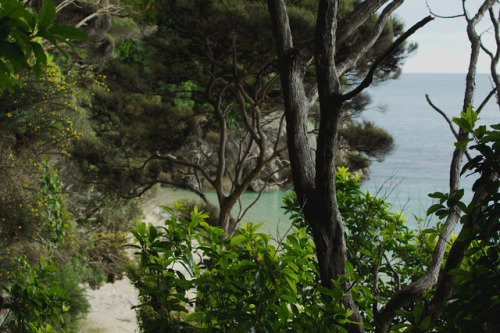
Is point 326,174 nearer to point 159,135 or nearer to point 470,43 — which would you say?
point 470,43

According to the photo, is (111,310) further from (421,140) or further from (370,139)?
(421,140)

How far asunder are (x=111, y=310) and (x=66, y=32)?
5914 mm

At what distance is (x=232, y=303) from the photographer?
122 cm

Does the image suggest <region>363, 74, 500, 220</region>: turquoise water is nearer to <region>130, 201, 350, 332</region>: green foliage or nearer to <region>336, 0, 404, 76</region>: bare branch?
<region>336, 0, 404, 76</region>: bare branch

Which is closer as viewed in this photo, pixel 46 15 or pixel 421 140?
pixel 46 15

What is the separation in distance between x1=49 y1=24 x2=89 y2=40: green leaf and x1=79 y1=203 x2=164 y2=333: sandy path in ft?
13.6

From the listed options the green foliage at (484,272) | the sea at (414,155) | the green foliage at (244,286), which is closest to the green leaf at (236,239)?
the green foliage at (244,286)

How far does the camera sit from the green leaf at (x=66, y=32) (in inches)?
26.7

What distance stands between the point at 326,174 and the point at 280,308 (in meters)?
0.46

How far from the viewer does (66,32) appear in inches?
27.0

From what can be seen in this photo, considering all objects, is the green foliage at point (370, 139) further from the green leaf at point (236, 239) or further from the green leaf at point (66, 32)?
the green leaf at point (66, 32)

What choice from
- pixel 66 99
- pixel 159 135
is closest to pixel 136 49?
pixel 159 135

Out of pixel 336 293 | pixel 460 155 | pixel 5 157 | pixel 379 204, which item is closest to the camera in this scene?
pixel 336 293

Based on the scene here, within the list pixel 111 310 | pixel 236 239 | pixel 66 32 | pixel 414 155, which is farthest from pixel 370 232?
pixel 414 155
